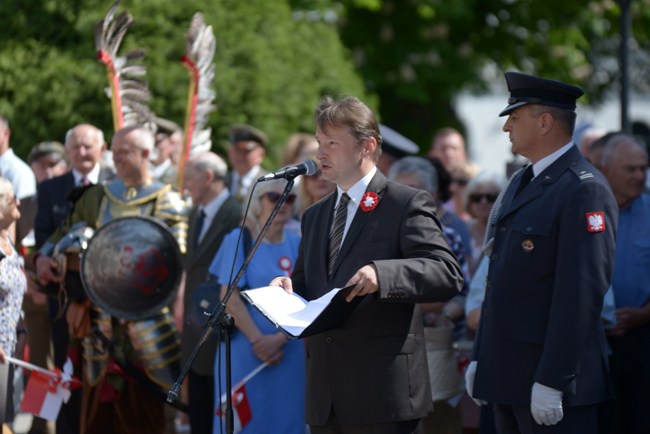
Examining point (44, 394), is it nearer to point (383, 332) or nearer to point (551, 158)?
point (383, 332)

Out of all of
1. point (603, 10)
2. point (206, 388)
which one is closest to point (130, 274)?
point (206, 388)

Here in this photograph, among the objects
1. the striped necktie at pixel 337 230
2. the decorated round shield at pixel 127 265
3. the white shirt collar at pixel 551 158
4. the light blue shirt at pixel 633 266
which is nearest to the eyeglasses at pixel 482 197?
the light blue shirt at pixel 633 266

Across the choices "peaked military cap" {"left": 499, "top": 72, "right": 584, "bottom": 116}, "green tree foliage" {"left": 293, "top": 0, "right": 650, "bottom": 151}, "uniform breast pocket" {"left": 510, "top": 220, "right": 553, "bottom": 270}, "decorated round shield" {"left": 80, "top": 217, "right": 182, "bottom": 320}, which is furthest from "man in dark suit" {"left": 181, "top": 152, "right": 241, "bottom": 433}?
"green tree foliage" {"left": 293, "top": 0, "right": 650, "bottom": 151}

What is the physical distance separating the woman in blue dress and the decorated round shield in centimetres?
77

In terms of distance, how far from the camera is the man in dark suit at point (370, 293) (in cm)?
516

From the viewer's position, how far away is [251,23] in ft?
41.6

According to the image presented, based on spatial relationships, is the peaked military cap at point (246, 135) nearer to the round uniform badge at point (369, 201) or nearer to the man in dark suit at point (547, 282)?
the man in dark suit at point (547, 282)

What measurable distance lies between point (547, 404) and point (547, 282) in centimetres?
53

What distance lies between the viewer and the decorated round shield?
7770mm

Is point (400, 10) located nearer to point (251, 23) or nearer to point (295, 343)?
point (251, 23)

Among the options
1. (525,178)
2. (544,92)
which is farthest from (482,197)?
(544,92)

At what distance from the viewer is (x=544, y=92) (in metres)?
5.38

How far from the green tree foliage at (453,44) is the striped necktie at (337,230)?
12502 millimetres

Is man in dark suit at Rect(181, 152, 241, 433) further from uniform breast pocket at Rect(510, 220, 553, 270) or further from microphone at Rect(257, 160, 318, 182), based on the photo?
uniform breast pocket at Rect(510, 220, 553, 270)
